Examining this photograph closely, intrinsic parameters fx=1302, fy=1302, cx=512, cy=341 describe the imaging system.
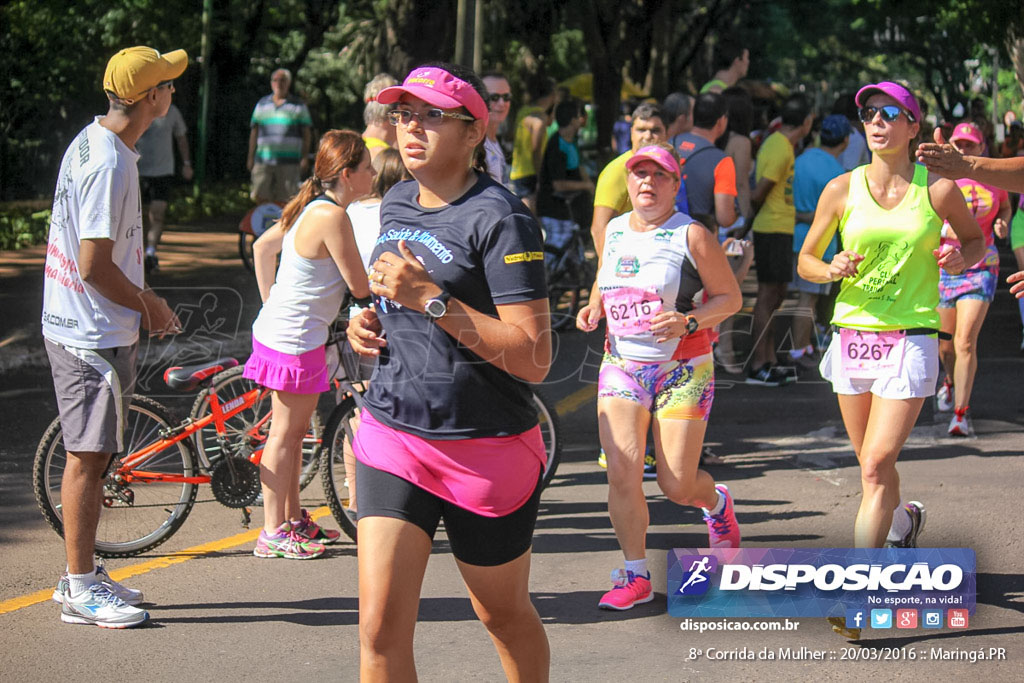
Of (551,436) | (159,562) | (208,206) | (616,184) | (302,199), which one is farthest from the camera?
(208,206)

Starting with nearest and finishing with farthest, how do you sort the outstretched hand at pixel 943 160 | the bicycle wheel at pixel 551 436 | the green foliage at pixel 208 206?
the outstretched hand at pixel 943 160 < the bicycle wheel at pixel 551 436 < the green foliage at pixel 208 206

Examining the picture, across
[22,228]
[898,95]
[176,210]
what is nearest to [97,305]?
[898,95]

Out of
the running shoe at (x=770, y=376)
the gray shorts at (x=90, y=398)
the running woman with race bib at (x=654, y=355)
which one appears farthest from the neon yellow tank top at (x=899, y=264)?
the running shoe at (x=770, y=376)

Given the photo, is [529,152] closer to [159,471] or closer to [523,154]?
[523,154]

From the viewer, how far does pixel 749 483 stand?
25.6ft

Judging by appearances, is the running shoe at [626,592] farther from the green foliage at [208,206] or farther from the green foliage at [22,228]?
the green foliage at [208,206]

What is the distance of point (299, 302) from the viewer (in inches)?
237

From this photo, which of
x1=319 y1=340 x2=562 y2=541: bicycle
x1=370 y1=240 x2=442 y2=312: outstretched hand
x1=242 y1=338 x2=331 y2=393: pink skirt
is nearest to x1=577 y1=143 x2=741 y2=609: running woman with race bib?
x1=319 y1=340 x2=562 y2=541: bicycle

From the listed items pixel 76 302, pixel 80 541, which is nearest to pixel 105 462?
pixel 80 541

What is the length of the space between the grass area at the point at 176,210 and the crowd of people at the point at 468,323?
30.9ft

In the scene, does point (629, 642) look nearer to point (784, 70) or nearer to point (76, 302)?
point (76, 302)

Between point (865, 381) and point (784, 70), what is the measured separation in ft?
280

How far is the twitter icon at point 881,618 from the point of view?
17.2 ft

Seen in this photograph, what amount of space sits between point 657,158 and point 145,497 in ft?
9.72
